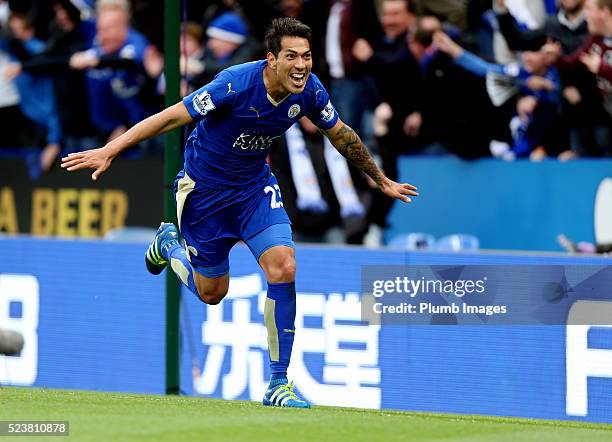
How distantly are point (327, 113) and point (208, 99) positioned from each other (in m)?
0.81

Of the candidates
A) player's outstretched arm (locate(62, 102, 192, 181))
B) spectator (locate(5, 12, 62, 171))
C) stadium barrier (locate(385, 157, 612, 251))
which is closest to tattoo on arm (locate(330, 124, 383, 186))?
player's outstretched arm (locate(62, 102, 192, 181))

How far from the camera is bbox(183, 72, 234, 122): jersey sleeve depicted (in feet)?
25.3

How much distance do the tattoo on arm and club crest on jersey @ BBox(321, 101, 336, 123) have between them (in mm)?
118

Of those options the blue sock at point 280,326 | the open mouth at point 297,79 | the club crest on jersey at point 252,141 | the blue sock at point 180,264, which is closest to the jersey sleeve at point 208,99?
the club crest on jersey at point 252,141

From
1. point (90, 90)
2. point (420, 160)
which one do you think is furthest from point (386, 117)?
point (90, 90)

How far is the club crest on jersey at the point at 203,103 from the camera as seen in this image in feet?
25.3

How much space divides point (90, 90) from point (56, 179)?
1.15 metres

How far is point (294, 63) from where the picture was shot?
25.3 ft

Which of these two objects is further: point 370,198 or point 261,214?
point 370,198

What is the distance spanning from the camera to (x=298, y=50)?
7.71 meters

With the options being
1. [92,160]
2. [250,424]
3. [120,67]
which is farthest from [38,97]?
[250,424]

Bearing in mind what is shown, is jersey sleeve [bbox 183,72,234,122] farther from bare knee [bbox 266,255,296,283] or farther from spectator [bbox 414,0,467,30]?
spectator [bbox 414,0,467,30]

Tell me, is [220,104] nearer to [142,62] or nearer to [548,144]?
[548,144]

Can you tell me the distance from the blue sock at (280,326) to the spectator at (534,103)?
407 cm
